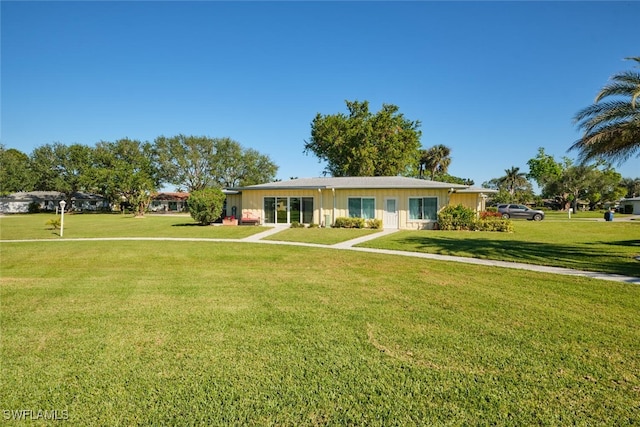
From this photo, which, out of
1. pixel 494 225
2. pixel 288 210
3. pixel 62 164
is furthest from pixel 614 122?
pixel 62 164

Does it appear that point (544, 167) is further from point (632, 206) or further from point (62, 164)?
point (62, 164)

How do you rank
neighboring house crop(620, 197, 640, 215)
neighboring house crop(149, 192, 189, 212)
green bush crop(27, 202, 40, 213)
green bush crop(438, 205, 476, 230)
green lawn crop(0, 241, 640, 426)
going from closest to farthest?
green lawn crop(0, 241, 640, 426), green bush crop(438, 205, 476, 230), neighboring house crop(620, 197, 640, 215), green bush crop(27, 202, 40, 213), neighboring house crop(149, 192, 189, 212)

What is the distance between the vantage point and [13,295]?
20.7 feet

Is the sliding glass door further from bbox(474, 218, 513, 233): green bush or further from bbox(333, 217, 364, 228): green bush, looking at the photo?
bbox(474, 218, 513, 233): green bush

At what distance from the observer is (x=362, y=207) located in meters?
22.8

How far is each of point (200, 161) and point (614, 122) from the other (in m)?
59.3

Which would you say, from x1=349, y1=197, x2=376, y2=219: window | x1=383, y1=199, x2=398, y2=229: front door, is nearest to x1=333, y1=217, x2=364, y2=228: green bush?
x1=349, y1=197, x2=376, y2=219: window

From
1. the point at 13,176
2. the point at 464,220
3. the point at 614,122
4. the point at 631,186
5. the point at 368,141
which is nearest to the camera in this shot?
the point at 614,122

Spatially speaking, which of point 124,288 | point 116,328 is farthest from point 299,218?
point 116,328

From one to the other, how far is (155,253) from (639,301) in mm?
12553

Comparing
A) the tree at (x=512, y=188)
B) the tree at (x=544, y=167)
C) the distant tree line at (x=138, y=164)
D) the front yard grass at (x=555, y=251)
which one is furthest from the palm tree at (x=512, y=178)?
the front yard grass at (x=555, y=251)

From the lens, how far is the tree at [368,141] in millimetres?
38344

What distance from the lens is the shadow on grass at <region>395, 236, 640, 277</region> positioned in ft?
29.8

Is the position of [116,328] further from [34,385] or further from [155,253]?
[155,253]
